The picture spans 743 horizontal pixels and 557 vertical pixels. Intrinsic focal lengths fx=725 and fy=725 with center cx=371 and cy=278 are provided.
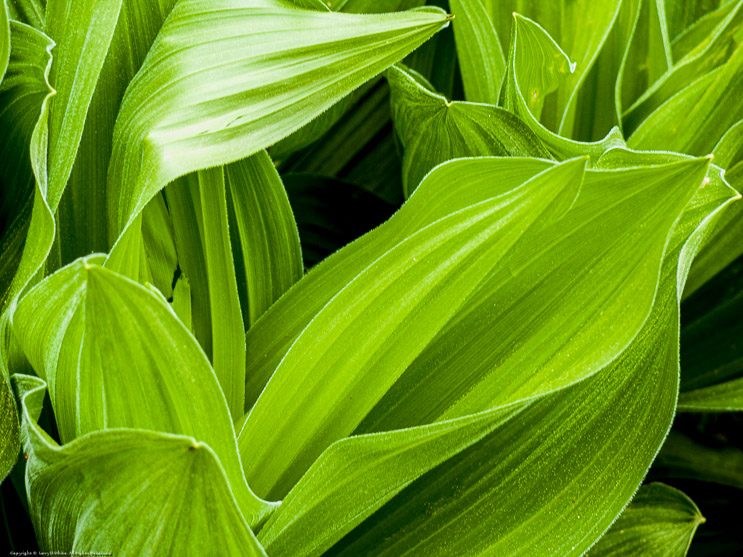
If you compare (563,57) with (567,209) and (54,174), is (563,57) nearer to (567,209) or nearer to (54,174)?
(567,209)

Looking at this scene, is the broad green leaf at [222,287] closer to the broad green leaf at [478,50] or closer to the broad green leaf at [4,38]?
the broad green leaf at [4,38]

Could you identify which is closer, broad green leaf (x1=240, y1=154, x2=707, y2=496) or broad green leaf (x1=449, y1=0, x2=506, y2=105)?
broad green leaf (x1=240, y1=154, x2=707, y2=496)

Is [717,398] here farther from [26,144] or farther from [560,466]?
[26,144]

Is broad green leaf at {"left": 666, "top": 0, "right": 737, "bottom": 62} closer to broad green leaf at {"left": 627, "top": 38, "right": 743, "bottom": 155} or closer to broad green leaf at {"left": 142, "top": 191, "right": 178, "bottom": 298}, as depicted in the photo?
broad green leaf at {"left": 627, "top": 38, "right": 743, "bottom": 155}

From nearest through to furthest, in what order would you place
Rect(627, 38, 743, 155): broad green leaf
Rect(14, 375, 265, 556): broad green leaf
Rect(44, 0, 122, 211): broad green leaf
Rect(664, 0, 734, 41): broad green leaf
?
Rect(14, 375, 265, 556): broad green leaf
Rect(44, 0, 122, 211): broad green leaf
Rect(627, 38, 743, 155): broad green leaf
Rect(664, 0, 734, 41): broad green leaf

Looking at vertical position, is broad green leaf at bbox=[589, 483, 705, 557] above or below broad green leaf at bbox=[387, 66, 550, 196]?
below

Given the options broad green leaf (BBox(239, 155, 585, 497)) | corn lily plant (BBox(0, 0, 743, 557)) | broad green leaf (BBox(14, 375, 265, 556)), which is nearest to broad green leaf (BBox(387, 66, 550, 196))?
corn lily plant (BBox(0, 0, 743, 557))
